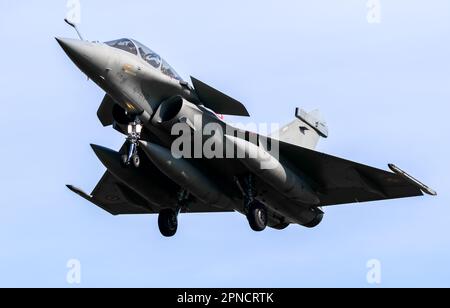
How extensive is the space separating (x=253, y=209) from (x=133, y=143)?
11.0 ft

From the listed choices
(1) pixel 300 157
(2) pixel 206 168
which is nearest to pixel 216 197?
(2) pixel 206 168

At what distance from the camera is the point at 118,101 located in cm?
2141

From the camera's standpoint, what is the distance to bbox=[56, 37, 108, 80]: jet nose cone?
2042 centimetres

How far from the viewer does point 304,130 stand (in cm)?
2552

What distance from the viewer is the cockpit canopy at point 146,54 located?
2170 centimetres

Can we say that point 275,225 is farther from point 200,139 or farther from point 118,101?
point 118,101

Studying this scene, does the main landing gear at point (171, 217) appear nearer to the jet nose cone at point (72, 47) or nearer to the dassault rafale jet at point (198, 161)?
the dassault rafale jet at point (198, 161)

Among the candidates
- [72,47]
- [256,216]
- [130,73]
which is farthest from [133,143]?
[256,216]

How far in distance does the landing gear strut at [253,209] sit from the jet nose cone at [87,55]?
436 cm

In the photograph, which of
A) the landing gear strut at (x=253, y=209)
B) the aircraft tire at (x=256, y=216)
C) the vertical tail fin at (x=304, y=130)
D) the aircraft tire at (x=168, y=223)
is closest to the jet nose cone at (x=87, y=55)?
the landing gear strut at (x=253, y=209)

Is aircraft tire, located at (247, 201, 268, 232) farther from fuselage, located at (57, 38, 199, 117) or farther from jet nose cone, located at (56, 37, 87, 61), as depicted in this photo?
jet nose cone, located at (56, 37, 87, 61)

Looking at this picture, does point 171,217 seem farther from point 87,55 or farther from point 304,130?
point 87,55

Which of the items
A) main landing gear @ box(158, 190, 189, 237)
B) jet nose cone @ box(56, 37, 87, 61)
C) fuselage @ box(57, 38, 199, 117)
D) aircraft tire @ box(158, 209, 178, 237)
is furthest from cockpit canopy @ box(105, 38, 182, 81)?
aircraft tire @ box(158, 209, 178, 237)

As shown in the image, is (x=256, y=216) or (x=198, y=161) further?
(x=256, y=216)
